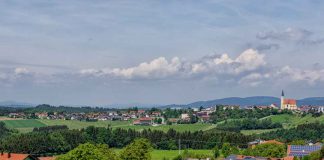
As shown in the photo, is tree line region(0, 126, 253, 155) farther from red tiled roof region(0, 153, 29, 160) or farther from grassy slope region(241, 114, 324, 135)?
red tiled roof region(0, 153, 29, 160)

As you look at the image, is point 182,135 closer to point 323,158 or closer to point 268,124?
point 268,124

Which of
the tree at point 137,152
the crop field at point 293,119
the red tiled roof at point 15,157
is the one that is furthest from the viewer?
the crop field at point 293,119

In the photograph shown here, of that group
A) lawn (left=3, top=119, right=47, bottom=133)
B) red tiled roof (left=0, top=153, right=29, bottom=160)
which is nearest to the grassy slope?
lawn (left=3, top=119, right=47, bottom=133)

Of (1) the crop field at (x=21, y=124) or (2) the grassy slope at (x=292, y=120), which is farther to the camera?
(1) the crop field at (x=21, y=124)

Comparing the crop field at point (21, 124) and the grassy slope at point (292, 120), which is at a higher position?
the grassy slope at point (292, 120)

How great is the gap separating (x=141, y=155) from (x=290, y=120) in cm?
12457

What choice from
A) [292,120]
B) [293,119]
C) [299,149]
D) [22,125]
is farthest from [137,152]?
[293,119]

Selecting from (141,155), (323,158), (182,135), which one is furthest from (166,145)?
(323,158)

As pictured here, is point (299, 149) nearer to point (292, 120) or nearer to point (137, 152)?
point (137, 152)

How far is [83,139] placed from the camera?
449 feet

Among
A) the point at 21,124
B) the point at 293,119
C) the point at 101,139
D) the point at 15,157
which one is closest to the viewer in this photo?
the point at 15,157

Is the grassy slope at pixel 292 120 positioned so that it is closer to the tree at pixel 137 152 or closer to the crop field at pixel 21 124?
the crop field at pixel 21 124

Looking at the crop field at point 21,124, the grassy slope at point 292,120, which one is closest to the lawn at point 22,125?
the crop field at point 21,124

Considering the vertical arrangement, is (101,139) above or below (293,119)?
below
